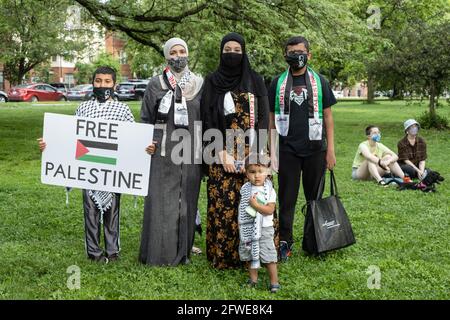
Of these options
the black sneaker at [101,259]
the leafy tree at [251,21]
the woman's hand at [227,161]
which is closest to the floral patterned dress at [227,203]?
the woman's hand at [227,161]

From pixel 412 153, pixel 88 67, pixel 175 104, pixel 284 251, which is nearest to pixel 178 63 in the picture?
pixel 175 104

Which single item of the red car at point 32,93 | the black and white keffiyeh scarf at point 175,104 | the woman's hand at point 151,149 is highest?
the red car at point 32,93

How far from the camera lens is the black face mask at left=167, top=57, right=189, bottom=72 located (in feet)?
18.0

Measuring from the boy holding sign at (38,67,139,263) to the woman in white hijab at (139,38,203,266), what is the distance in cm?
29

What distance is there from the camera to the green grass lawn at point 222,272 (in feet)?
16.4

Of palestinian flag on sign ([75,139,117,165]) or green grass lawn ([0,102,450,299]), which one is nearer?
green grass lawn ([0,102,450,299])

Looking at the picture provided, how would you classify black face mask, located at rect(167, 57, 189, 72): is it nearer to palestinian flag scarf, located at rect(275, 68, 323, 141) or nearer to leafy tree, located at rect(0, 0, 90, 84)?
palestinian flag scarf, located at rect(275, 68, 323, 141)

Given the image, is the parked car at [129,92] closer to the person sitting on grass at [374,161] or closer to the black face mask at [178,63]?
the person sitting on grass at [374,161]

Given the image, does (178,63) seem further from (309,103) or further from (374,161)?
(374,161)

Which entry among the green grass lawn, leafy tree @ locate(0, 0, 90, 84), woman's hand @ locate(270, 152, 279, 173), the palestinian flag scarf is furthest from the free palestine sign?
leafy tree @ locate(0, 0, 90, 84)

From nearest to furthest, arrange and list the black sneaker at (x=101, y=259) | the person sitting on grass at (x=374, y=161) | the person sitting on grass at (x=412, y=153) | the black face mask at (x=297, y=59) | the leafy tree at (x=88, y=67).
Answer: the black face mask at (x=297, y=59), the black sneaker at (x=101, y=259), the person sitting on grass at (x=374, y=161), the person sitting on grass at (x=412, y=153), the leafy tree at (x=88, y=67)

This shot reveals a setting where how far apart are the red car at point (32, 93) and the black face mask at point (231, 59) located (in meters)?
35.5
